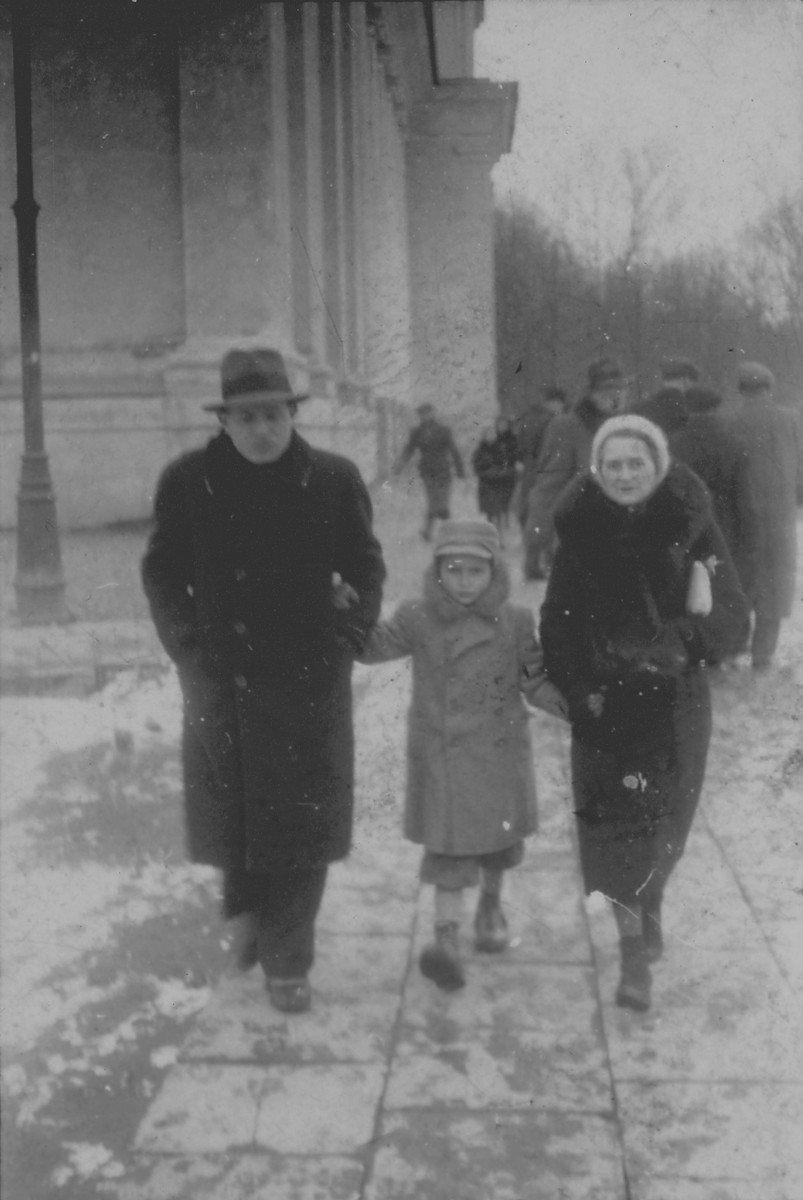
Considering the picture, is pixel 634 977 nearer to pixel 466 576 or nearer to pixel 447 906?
pixel 447 906

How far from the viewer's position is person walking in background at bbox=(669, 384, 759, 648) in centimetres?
562

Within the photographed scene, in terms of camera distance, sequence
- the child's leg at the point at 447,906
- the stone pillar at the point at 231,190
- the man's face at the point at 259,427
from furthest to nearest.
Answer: the stone pillar at the point at 231,190 → the child's leg at the point at 447,906 → the man's face at the point at 259,427

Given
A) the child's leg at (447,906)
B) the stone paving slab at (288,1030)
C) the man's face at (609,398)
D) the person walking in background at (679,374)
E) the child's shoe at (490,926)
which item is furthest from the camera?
the person walking in background at (679,374)

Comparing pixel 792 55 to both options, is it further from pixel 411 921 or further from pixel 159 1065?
pixel 159 1065

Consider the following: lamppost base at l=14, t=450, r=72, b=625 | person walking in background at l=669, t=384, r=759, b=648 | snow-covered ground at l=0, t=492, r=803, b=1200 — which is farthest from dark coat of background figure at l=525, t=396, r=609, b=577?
lamppost base at l=14, t=450, r=72, b=625

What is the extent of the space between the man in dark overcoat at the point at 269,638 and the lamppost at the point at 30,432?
2.26 m

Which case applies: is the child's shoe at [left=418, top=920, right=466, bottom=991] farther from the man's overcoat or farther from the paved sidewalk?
the man's overcoat

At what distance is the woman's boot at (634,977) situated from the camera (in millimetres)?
3389

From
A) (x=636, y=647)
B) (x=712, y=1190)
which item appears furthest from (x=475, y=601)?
(x=712, y=1190)

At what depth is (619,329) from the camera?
3.96 meters

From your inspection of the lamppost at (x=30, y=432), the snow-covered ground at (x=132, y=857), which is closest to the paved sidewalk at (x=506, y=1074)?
the snow-covered ground at (x=132, y=857)

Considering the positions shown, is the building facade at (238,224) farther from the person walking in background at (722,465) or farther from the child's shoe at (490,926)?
the child's shoe at (490,926)

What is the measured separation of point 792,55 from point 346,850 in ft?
7.91

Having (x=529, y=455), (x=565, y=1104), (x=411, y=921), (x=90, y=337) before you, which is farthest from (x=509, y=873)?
(x=90, y=337)
